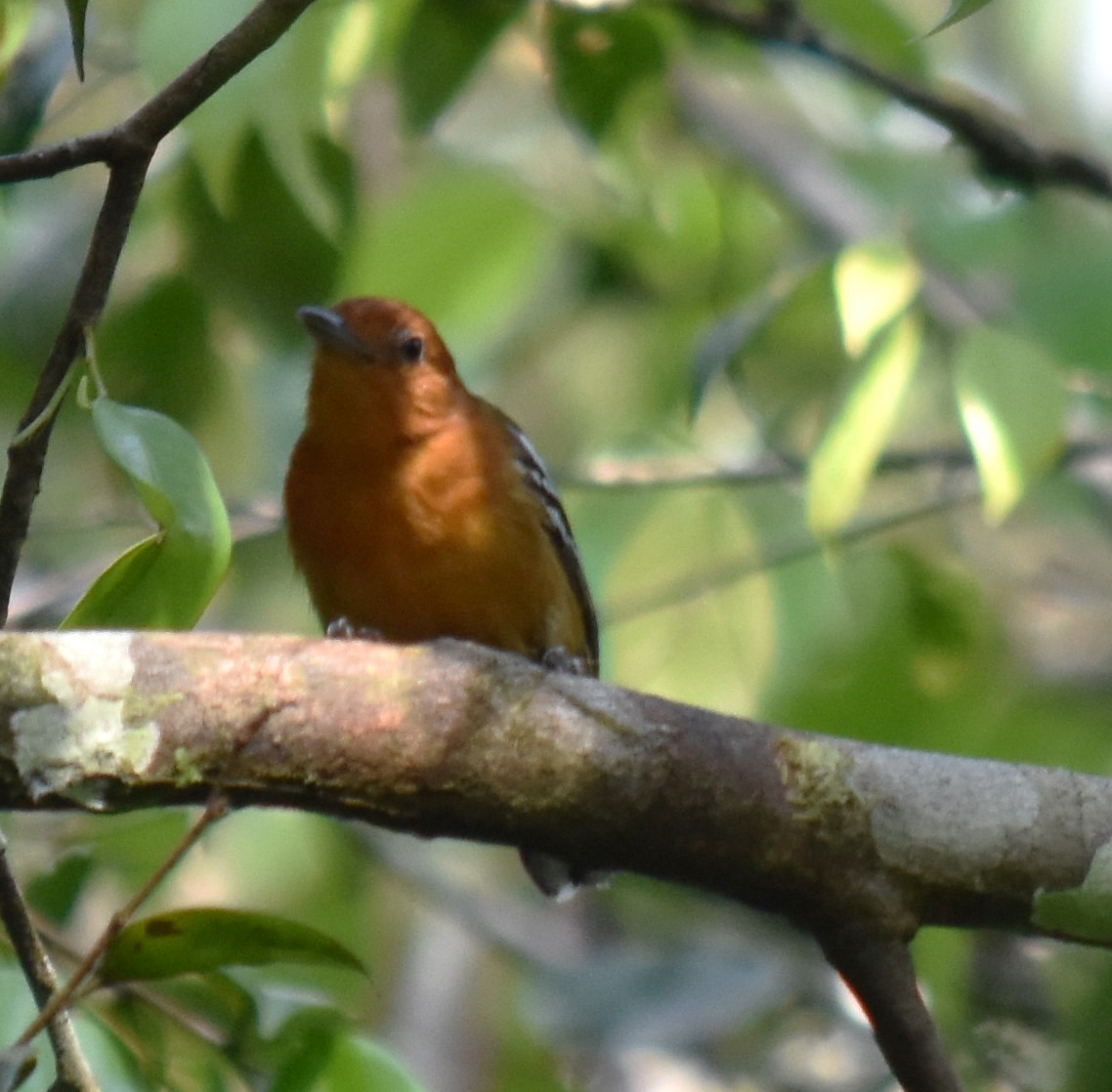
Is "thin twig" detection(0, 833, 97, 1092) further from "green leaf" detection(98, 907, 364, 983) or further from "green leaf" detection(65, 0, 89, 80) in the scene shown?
"green leaf" detection(65, 0, 89, 80)

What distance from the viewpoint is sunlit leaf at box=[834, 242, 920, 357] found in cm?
392

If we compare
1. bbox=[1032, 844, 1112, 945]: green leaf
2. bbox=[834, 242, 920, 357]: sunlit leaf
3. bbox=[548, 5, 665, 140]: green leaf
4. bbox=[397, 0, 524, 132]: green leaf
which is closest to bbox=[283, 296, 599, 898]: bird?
bbox=[397, 0, 524, 132]: green leaf

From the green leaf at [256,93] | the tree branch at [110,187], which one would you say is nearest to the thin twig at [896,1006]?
the tree branch at [110,187]

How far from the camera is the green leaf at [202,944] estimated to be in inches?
116

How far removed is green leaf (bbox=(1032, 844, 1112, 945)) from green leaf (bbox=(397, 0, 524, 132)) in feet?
8.98

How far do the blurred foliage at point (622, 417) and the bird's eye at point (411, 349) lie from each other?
14cm

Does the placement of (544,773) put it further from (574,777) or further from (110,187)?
(110,187)

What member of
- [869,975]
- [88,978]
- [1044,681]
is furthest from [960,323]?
[88,978]

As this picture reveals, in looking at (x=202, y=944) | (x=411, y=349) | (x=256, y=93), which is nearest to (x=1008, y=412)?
(x=256, y=93)

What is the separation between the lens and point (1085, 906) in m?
3.16

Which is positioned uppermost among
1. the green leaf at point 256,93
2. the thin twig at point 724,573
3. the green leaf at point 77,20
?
the green leaf at point 77,20

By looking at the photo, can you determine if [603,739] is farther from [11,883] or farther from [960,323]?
[960,323]

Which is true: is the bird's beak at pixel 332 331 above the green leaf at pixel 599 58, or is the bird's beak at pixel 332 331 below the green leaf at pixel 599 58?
below

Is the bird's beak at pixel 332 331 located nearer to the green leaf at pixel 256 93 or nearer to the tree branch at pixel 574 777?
the green leaf at pixel 256 93
